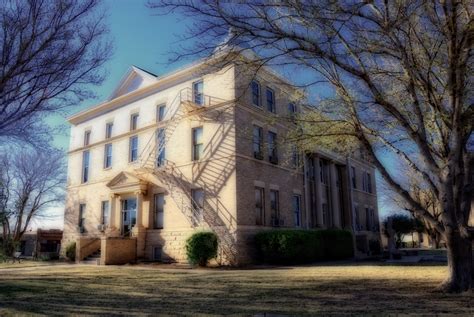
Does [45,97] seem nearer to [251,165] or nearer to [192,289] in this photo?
[192,289]

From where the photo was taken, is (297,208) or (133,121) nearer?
(297,208)

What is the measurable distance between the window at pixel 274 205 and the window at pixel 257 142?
7.61ft

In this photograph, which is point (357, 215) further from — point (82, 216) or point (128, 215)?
point (82, 216)

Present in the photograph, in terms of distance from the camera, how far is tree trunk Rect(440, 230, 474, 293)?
9.45 m

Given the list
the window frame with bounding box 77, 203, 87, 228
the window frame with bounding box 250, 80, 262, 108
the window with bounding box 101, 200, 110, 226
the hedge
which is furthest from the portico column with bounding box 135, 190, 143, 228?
the window frame with bounding box 250, 80, 262, 108

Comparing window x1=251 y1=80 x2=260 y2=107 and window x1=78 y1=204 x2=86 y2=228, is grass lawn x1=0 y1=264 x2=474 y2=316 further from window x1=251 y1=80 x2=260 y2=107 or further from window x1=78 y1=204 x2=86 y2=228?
window x1=78 y1=204 x2=86 y2=228

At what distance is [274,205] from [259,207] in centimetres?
150

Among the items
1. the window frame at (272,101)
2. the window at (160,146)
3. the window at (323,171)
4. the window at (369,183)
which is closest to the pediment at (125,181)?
the window at (160,146)

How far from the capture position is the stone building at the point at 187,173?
70.9ft

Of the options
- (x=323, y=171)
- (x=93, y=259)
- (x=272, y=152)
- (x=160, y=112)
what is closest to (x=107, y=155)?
(x=160, y=112)

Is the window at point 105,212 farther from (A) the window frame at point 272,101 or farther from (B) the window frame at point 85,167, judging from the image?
(A) the window frame at point 272,101

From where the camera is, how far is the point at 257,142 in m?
23.3

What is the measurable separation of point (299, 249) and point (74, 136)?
2070 centimetres

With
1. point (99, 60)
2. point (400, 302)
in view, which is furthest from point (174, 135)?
point (400, 302)
